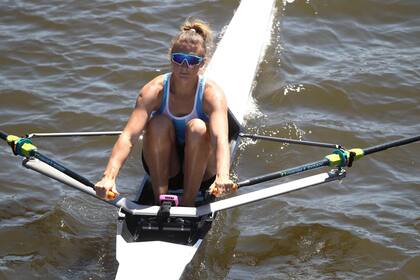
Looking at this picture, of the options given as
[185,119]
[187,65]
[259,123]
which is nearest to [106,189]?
[185,119]

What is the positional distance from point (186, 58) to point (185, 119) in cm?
53

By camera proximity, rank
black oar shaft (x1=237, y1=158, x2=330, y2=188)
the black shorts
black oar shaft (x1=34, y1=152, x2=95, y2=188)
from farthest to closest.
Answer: the black shorts, black oar shaft (x1=237, y1=158, x2=330, y2=188), black oar shaft (x1=34, y1=152, x2=95, y2=188)

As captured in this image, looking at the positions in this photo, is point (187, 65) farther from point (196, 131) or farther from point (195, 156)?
point (195, 156)

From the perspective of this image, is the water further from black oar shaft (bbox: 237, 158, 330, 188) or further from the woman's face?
the woman's face

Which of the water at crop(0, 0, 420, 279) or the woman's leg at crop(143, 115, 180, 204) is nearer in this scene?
the woman's leg at crop(143, 115, 180, 204)

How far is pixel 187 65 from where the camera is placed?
16.2 ft

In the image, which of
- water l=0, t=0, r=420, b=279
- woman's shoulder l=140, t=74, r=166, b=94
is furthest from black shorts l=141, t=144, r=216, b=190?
woman's shoulder l=140, t=74, r=166, b=94

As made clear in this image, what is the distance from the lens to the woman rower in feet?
16.2

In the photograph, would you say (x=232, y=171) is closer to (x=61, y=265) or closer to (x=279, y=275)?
(x=279, y=275)

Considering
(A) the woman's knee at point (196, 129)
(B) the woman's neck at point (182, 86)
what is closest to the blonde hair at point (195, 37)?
(B) the woman's neck at point (182, 86)

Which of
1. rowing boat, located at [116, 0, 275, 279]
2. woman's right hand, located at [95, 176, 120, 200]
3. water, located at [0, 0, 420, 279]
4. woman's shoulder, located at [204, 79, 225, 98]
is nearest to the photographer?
rowing boat, located at [116, 0, 275, 279]

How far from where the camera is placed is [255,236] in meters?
5.59

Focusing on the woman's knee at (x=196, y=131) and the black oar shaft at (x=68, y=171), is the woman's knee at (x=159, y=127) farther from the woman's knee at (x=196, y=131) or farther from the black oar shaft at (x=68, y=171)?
the black oar shaft at (x=68, y=171)

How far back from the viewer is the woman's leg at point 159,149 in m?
5.09
